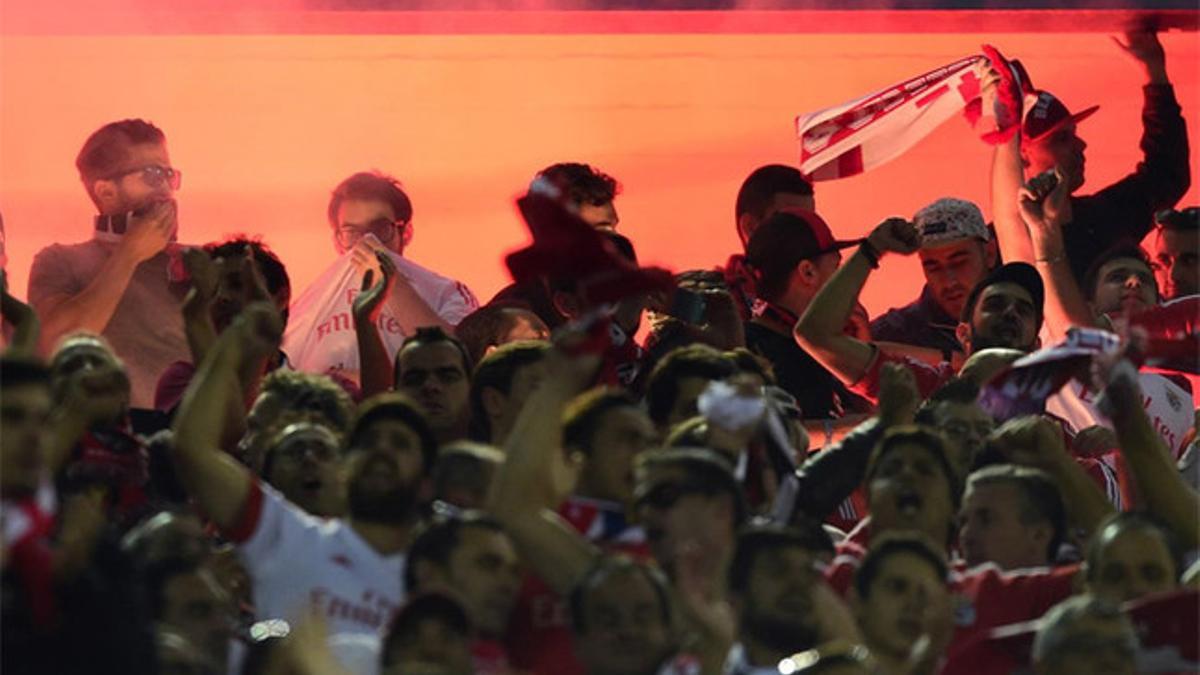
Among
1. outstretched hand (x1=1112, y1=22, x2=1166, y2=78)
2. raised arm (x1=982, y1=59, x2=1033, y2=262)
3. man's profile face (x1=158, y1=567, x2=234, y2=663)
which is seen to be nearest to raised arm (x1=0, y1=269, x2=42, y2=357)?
man's profile face (x1=158, y1=567, x2=234, y2=663)

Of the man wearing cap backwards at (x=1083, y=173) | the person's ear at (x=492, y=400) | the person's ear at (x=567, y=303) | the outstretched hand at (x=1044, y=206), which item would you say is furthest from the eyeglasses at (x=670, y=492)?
the man wearing cap backwards at (x=1083, y=173)

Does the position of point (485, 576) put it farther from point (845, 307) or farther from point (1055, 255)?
point (1055, 255)

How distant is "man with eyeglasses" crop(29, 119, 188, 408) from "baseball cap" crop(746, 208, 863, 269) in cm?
155

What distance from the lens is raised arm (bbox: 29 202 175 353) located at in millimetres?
9352

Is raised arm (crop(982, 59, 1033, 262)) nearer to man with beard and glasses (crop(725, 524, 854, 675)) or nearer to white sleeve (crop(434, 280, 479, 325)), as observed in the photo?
white sleeve (crop(434, 280, 479, 325))

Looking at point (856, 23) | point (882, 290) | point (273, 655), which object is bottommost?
point (273, 655)

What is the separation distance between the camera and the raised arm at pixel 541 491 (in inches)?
272

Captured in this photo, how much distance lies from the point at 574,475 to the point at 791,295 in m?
2.41

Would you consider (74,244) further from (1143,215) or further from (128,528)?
(1143,215)

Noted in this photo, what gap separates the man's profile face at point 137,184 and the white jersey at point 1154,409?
8.09 feet

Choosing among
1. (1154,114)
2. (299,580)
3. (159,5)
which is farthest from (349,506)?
(1154,114)

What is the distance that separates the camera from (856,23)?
10961 mm

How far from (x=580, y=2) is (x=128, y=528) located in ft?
12.3

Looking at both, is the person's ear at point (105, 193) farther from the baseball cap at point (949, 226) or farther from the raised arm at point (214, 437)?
the raised arm at point (214, 437)
